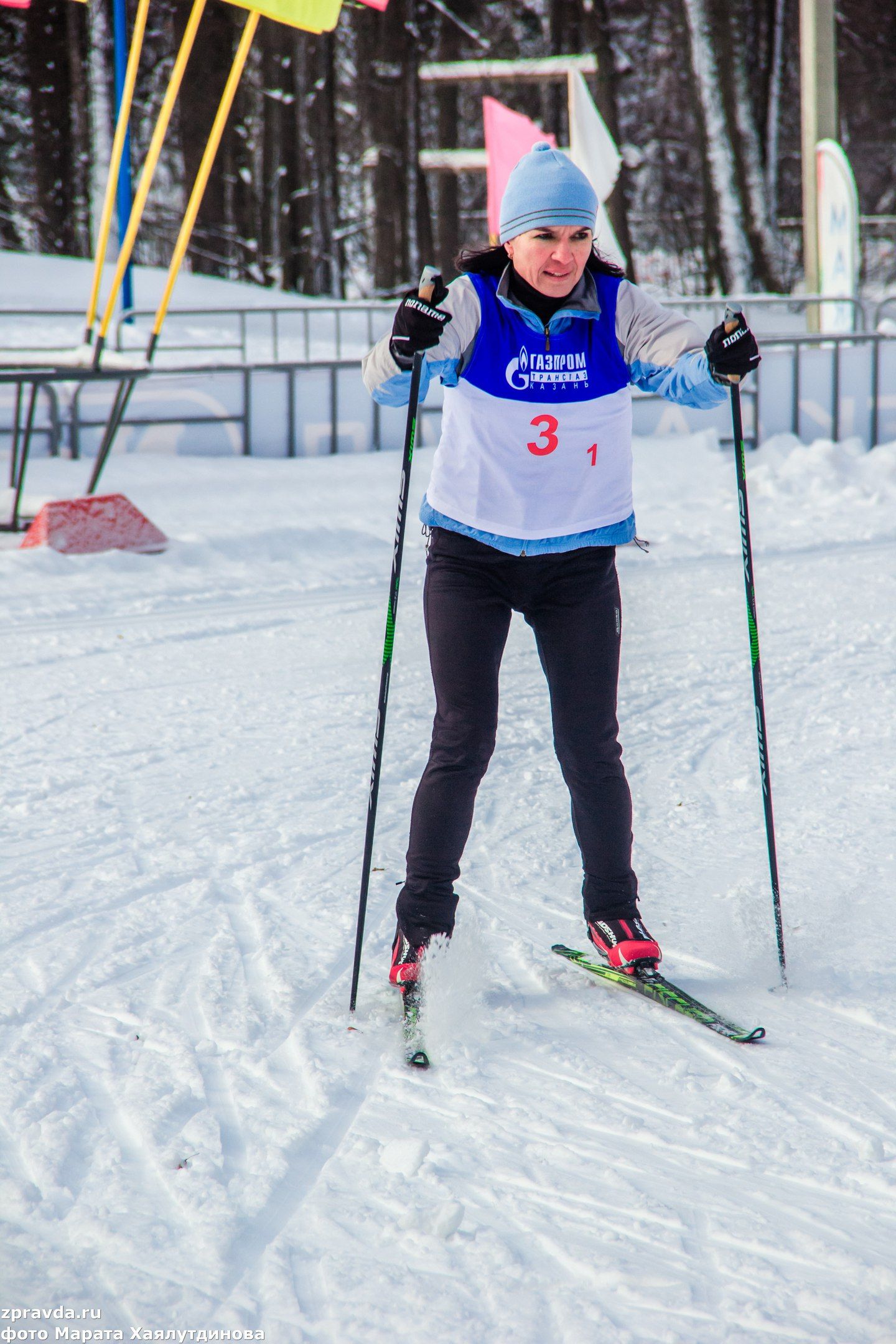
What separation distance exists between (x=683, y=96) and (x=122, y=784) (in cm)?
2632

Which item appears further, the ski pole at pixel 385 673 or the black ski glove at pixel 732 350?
the ski pole at pixel 385 673

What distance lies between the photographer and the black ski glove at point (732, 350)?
2.43 metres

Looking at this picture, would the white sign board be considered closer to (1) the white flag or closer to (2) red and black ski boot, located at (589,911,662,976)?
(1) the white flag

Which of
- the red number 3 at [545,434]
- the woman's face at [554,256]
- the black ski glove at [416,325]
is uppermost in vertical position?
the woman's face at [554,256]

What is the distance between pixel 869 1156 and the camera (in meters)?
2.10

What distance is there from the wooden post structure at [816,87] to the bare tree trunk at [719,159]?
5.30 meters

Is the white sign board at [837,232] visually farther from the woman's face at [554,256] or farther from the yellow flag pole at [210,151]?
the woman's face at [554,256]

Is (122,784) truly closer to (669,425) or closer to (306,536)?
(306,536)

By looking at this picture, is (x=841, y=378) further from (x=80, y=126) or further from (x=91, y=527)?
(x=80, y=126)

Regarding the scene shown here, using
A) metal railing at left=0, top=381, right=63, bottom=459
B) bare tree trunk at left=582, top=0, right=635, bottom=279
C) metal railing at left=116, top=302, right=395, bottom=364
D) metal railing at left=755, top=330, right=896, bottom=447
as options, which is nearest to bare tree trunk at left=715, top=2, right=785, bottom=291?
bare tree trunk at left=582, top=0, right=635, bottom=279

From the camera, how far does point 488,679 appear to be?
263 cm

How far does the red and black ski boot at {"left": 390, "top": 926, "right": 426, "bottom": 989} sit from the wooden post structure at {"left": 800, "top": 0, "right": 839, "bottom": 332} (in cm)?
1217

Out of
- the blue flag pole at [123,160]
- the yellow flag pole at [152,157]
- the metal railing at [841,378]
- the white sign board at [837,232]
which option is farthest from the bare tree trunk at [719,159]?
the yellow flag pole at [152,157]

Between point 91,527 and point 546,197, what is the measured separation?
17.3 ft
